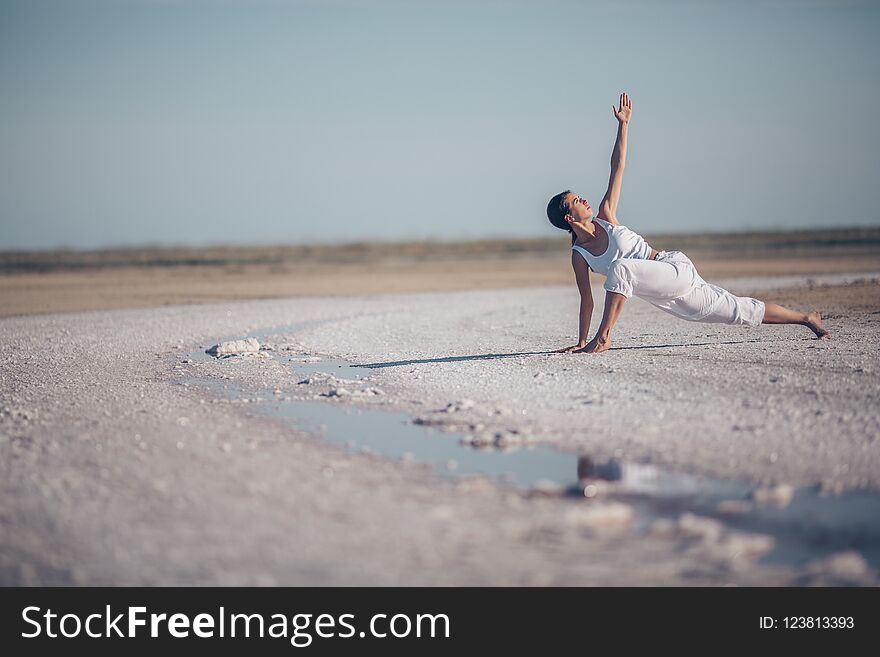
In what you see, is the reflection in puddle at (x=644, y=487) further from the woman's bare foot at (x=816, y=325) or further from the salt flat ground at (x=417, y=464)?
the woman's bare foot at (x=816, y=325)

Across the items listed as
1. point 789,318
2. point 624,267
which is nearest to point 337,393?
point 624,267

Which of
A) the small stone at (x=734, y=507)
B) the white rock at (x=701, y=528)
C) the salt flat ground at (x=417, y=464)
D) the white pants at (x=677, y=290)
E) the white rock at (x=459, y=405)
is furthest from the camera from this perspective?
the white pants at (x=677, y=290)

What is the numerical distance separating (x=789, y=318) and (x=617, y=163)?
7.27ft

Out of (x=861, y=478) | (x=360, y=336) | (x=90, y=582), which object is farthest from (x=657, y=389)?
(x=360, y=336)

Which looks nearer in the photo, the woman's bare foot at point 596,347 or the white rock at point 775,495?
the white rock at point 775,495

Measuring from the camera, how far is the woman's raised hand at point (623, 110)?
8.21 m

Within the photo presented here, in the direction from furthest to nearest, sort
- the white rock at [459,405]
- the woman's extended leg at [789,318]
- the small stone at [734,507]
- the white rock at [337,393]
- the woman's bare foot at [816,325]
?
1. the woman's bare foot at [816,325]
2. the woman's extended leg at [789,318]
3. the white rock at [337,393]
4. the white rock at [459,405]
5. the small stone at [734,507]

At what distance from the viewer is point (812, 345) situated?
864 cm

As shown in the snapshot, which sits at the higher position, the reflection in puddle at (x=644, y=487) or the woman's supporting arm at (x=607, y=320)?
the woman's supporting arm at (x=607, y=320)

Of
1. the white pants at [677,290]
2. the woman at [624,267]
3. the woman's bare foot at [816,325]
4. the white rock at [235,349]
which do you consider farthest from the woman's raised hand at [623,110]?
the white rock at [235,349]

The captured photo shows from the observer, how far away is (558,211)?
8.31m

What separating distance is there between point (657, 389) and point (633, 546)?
323 cm

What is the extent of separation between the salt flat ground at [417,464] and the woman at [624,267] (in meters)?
0.43

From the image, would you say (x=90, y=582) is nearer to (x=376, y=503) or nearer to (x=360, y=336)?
(x=376, y=503)
